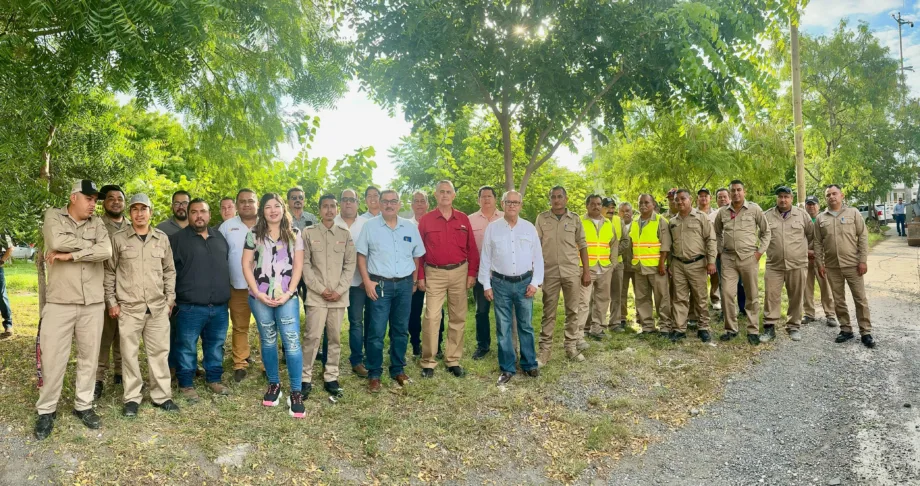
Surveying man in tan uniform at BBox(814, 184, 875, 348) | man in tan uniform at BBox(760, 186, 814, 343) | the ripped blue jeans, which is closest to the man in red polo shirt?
the ripped blue jeans

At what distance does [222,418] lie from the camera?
4.91 metres

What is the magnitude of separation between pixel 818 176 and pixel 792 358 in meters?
24.5

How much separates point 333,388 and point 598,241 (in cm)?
432

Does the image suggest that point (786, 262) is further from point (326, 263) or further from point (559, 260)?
point (326, 263)

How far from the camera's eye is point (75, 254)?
4.42 metres

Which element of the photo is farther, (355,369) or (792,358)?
(792,358)

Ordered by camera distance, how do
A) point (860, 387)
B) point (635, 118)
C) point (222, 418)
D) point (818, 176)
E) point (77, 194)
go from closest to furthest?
point (77, 194), point (222, 418), point (860, 387), point (635, 118), point (818, 176)

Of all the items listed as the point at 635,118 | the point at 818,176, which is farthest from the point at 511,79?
the point at 818,176

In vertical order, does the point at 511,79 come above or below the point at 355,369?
above

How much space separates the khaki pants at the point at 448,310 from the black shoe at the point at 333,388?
1.09 metres

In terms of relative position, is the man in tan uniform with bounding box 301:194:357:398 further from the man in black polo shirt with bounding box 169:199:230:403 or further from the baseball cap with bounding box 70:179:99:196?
the baseball cap with bounding box 70:179:99:196

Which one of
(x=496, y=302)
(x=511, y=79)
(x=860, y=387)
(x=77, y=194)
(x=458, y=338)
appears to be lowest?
(x=860, y=387)

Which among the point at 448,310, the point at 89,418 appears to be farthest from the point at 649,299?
the point at 89,418

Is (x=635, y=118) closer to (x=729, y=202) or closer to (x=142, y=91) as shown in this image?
(x=729, y=202)
